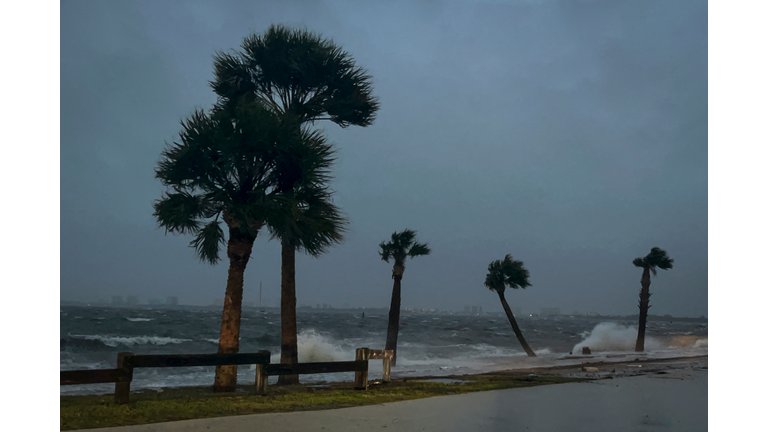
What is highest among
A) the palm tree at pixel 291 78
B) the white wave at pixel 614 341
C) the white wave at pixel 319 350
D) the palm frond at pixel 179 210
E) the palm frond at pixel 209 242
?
the palm tree at pixel 291 78

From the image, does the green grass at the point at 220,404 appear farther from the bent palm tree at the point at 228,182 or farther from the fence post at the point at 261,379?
the bent palm tree at the point at 228,182

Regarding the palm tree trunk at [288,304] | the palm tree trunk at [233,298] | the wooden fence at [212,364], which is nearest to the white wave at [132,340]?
the palm tree trunk at [288,304]

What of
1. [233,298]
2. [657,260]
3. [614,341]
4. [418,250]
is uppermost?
[418,250]

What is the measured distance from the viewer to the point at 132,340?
48.5 meters

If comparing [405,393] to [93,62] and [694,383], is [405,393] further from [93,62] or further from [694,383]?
[93,62]

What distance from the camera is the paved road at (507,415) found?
273 inches

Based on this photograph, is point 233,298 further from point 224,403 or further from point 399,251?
point 399,251

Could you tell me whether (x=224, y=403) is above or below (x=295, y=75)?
below

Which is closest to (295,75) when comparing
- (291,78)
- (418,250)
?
(291,78)

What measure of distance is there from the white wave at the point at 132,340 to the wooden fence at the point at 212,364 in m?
39.8

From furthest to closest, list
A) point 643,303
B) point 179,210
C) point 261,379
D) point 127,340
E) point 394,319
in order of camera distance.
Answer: point 127,340 < point 643,303 < point 394,319 < point 179,210 < point 261,379

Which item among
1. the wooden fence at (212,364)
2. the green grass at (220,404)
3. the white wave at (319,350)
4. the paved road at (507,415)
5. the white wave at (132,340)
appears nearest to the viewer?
the paved road at (507,415)

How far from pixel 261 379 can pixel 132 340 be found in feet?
145
